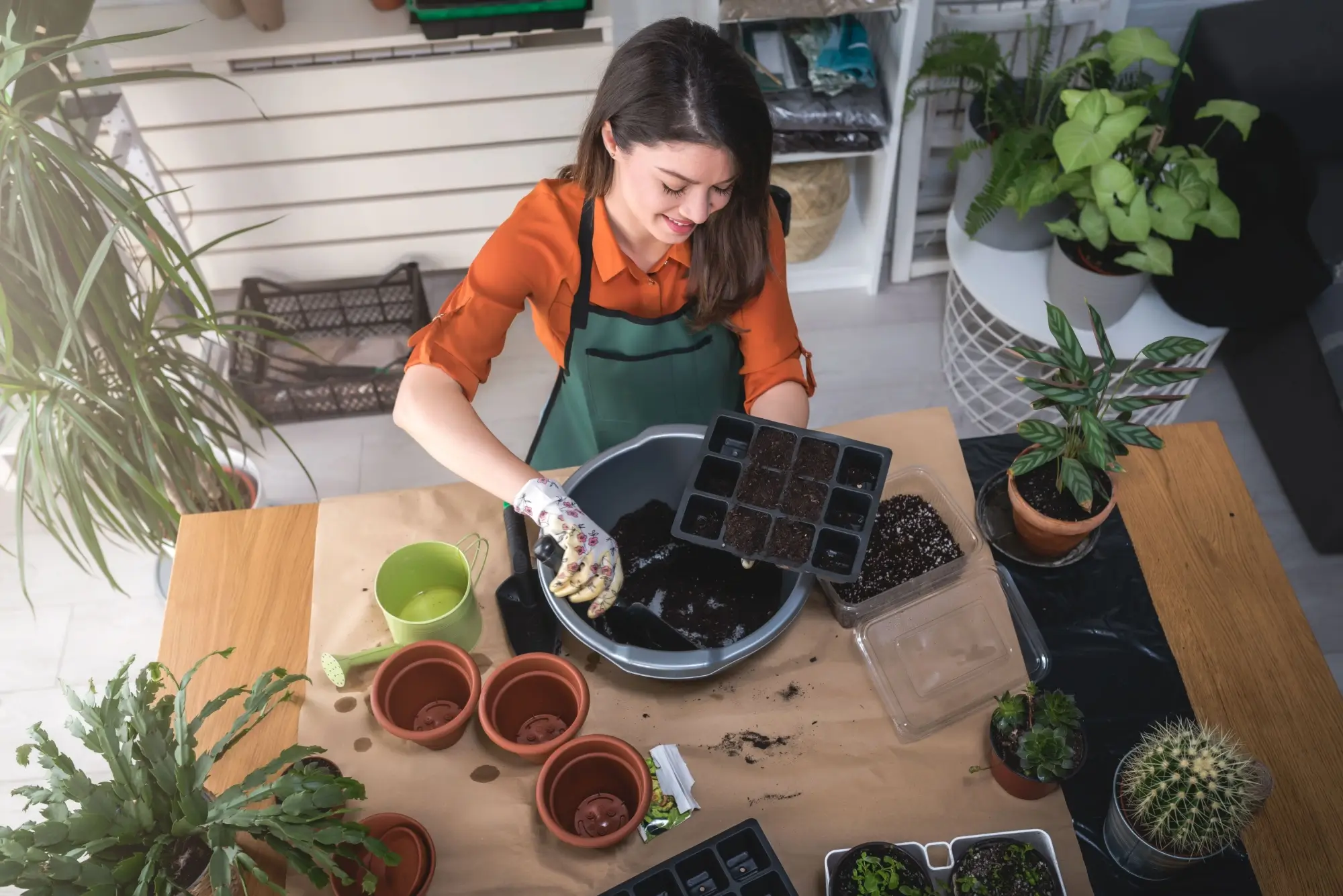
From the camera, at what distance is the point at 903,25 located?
7.02ft

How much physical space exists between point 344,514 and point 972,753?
892 millimetres

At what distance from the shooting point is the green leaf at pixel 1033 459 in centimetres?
123

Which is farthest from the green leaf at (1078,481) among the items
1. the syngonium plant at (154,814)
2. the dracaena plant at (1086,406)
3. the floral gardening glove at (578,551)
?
the syngonium plant at (154,814)

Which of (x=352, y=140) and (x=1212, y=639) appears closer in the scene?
(x=1212, y=639)

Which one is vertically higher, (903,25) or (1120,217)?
(903,25)

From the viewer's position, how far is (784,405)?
1.39 metres

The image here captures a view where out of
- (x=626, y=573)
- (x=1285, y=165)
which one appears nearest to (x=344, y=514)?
(x=626, y=573)

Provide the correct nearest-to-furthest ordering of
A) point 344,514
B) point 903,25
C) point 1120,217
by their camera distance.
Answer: point 344,514 < point 1120,217 < point 903,25

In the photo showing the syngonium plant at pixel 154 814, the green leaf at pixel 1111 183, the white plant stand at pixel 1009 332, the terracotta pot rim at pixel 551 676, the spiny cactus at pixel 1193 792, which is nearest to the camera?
the syngonium plant at pixel 154 814

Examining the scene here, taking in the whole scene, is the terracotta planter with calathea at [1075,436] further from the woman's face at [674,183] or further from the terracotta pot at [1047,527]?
the woman's face at [674,183]

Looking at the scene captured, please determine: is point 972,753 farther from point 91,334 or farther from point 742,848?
point 91,334

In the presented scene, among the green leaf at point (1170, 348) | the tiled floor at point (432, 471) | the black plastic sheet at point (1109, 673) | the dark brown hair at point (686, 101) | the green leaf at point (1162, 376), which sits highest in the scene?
the dark brown hair at point (686, 101)

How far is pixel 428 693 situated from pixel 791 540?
0.48 m

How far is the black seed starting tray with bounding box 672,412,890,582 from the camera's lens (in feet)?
3.69
